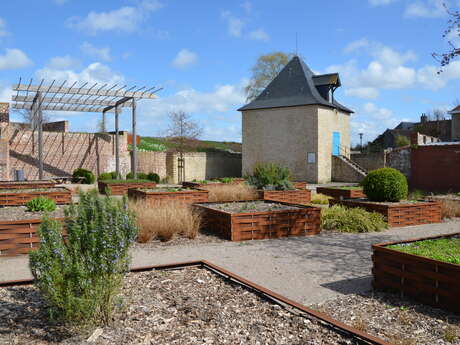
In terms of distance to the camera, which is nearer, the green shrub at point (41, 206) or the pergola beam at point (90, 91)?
the green shrub at point (41, 206)

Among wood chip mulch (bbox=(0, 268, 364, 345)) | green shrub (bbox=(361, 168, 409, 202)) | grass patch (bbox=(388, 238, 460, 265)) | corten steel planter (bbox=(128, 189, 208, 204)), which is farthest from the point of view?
corten steel planter (bbox=(128, 189, 208, 204))

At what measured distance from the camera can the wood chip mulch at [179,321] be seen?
324 cm

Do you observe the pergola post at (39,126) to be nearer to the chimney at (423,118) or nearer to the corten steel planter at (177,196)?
the corten steel planter at (177,196)

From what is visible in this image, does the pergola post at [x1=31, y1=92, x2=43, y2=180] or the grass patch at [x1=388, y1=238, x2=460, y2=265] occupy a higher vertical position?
the pergola post at [x1=31, y1=92, x2=43, y2=180]

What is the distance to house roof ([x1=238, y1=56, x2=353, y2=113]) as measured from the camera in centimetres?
2845

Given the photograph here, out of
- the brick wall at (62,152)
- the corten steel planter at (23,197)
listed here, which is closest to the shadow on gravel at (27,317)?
the corten steel planter at (23,197)

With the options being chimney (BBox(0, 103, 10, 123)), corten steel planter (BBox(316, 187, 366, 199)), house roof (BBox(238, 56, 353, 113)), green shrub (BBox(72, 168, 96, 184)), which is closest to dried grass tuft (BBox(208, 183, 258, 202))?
corten steel planter (BBox(316, 187, 366, 199))

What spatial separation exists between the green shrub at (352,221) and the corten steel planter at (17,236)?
18.0ft

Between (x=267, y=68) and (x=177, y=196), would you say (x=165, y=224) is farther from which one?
(x=267, y=68)

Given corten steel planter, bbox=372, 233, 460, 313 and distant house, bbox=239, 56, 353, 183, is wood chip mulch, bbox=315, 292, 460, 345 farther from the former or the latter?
distant house, bbox=239, 56, 353, 183

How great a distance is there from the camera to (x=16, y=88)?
784 inches

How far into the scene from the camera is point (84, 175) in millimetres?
24062

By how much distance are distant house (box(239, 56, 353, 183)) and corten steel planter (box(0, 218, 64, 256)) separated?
2238 centimetres

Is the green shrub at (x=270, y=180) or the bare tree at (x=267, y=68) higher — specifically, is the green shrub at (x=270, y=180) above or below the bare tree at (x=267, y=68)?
below
